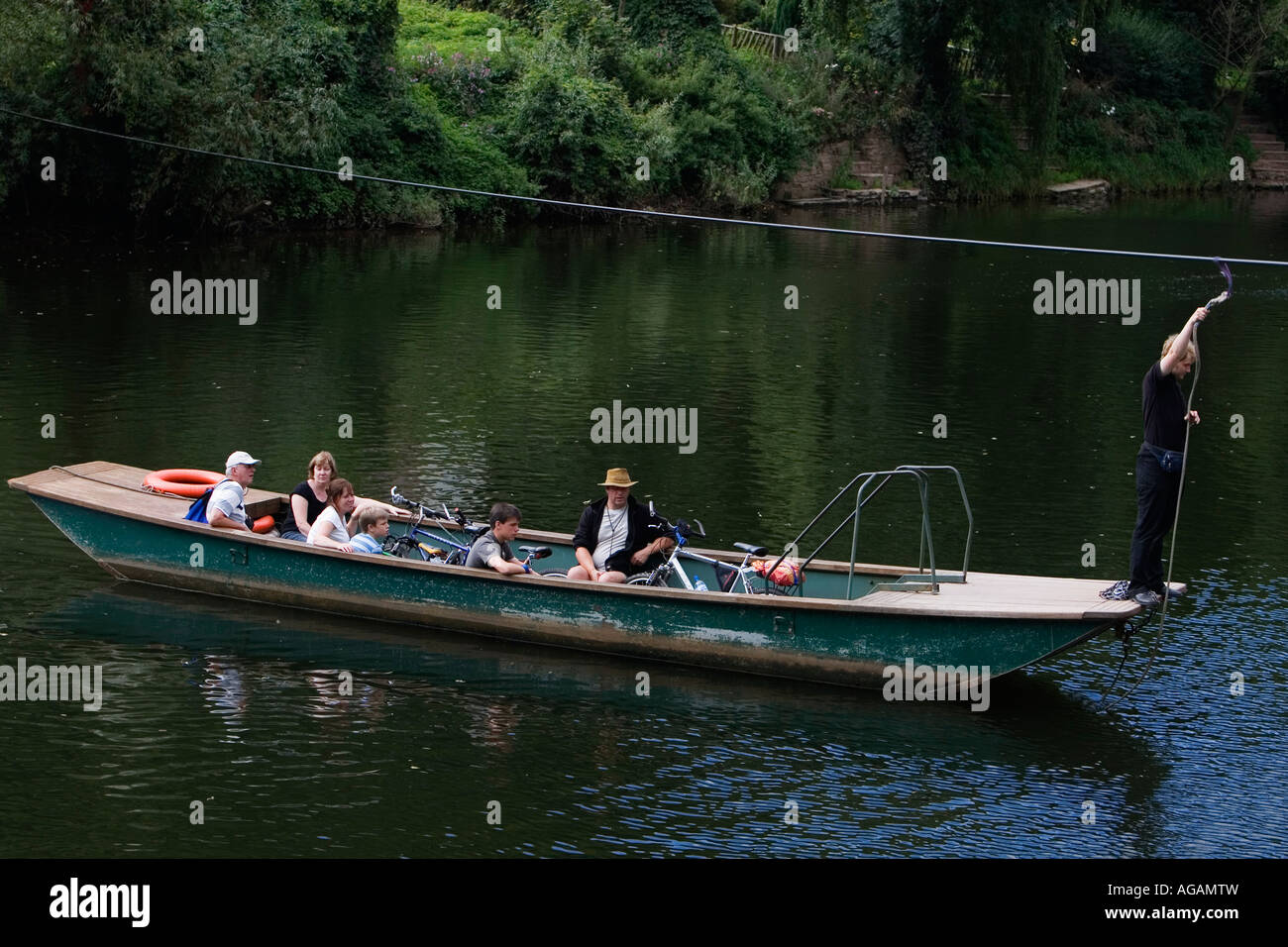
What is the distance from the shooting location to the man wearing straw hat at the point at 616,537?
13.1 meters

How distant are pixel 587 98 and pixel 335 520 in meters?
31.2

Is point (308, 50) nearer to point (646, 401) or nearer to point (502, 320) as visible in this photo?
point (502, 320)

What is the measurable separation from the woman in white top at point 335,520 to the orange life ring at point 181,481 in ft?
5.20

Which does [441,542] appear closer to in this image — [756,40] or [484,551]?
[484,551]

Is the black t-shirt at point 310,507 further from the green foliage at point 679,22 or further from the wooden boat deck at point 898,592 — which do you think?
the green foliage at point 679,22

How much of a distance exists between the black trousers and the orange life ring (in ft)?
25.7

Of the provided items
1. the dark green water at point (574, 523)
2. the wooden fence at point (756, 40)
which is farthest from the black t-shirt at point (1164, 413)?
the wooden fence at point (756, 40)

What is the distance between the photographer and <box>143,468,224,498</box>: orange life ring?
582 inches

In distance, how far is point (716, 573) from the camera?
528 inches

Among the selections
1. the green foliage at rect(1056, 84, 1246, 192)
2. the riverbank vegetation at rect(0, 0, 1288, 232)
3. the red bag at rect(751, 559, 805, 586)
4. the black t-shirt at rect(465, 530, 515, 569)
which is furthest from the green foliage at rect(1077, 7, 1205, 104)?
the black t-shirt at rect(465, 530, 515, 569)

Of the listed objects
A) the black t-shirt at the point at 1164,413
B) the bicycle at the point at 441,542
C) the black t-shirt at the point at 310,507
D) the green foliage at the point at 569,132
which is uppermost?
the green foliage at the point at 569,132

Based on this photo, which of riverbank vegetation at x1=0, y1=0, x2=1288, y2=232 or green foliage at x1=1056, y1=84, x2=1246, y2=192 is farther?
green foliage at x1=1056, y1=84, x2=1246, y2=192

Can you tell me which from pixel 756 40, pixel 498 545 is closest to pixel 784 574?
pixel 498 545

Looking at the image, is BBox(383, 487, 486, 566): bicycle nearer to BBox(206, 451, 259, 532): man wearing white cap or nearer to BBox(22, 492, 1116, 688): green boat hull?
BBox(22, 492, 1116, 688): green boat hull
